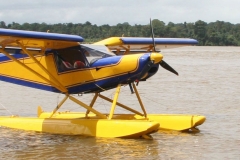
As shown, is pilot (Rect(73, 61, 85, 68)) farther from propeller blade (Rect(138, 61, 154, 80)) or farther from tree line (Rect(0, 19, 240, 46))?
tree line (Rect(0, 19, 240, 46))

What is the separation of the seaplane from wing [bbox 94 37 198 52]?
0.08 ft

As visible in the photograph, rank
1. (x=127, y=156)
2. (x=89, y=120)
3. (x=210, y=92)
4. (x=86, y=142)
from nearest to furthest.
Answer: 1. (x=127, y=156)
2. (x=86, y=142)
3. (x=89, y=120)
4. (x=210, y=92)

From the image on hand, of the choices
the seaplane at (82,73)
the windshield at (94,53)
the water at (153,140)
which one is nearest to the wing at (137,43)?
the seaplane at (82,73)

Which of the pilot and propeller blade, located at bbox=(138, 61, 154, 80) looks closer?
propeller blade, located at bbox=(138, 61, 154, 80)

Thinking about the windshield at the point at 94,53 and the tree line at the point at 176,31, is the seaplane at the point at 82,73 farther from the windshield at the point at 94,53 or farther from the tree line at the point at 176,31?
the tree line at the point at 176,31

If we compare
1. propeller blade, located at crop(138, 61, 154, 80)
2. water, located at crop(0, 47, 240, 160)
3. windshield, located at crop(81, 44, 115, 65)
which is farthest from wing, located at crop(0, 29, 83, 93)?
propeller blade, located at crop(138, 61, 154, 80)

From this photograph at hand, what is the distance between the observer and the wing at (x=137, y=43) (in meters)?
13.4

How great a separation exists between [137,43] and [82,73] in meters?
2.11

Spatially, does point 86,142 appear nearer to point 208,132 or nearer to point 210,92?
point 208,132

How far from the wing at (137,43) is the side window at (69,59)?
1.05 m

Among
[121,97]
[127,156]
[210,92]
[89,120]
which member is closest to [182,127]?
[89,120]

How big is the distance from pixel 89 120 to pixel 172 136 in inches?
70.3

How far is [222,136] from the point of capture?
12.0m

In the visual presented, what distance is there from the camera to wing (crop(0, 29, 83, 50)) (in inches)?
436
